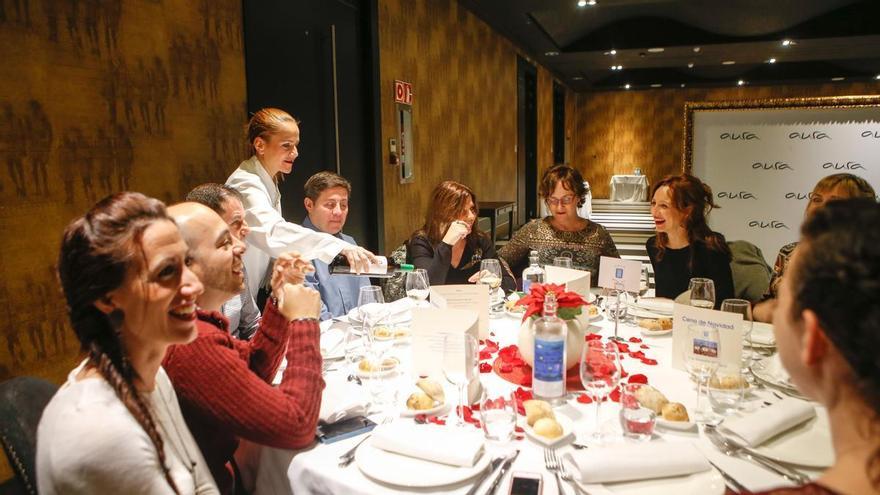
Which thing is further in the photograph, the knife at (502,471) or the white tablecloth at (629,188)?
the white tablecloth at (629,188)

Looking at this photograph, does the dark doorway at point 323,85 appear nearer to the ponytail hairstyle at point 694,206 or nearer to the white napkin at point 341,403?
the white napkin at point 341,403

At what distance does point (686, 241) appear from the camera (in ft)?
8.74

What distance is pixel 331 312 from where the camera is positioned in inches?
107

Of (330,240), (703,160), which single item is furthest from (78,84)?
(703,160)

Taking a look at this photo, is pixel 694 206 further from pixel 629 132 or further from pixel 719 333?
pixel 629 132

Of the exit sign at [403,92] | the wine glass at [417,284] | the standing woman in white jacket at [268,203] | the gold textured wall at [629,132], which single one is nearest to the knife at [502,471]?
the wine glass at [417,284]

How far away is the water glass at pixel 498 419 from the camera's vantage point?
4.04 feet

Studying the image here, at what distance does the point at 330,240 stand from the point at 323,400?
1.19m

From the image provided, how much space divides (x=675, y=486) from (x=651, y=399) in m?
0.30

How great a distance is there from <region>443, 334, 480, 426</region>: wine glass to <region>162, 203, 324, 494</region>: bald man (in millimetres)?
324

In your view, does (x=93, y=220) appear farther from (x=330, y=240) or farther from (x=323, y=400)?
(x=330, y=240)

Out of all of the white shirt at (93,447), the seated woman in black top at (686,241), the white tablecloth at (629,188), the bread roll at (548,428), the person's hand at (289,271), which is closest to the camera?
the white shirt at (93,447)

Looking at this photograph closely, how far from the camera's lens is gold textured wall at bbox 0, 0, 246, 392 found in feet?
6.20

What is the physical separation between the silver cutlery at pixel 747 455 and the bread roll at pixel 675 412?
0.05 m
